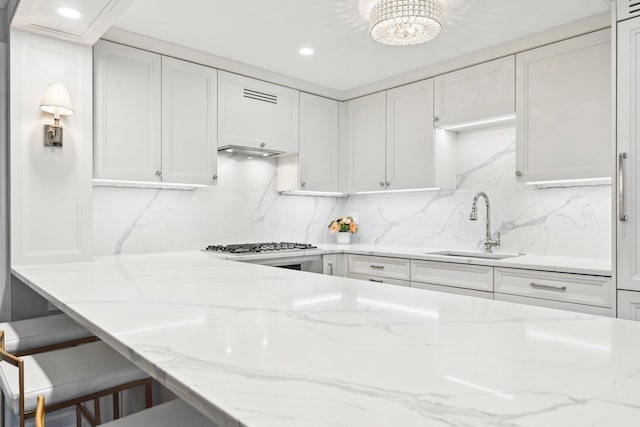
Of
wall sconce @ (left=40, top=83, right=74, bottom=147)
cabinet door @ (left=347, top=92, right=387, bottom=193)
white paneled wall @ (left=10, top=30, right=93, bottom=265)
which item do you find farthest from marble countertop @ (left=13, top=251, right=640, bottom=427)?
cabinet door @ (left=347, top=92, right=387, bottom=193)

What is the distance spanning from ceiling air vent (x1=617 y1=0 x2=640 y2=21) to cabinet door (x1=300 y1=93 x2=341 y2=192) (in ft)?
7.64

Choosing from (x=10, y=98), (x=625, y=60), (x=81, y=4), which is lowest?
(x=10, y=98)

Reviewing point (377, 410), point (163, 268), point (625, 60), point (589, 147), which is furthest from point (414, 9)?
point (377, 410)

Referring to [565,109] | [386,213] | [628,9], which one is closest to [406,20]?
[628,9]

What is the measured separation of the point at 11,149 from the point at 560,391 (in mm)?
2569

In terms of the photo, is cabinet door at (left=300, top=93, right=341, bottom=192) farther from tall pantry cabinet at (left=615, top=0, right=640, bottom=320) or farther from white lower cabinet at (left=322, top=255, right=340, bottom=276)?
tall pantry cabinet at (left=615, top=0, right=640, bottom=320)

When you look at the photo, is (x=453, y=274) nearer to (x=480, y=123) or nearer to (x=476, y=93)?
(x=480, y=123)

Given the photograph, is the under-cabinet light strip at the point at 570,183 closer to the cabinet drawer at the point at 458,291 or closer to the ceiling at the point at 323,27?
the cabinet drawer at the point at 458,291

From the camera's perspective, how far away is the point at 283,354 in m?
0.79

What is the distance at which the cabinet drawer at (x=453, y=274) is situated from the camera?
9.04 ft

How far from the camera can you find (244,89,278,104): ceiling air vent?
11.2ft

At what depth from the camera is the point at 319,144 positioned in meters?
3.93

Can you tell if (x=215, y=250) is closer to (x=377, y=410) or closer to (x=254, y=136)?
(x=254, y=136)

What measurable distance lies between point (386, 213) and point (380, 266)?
90 cm
